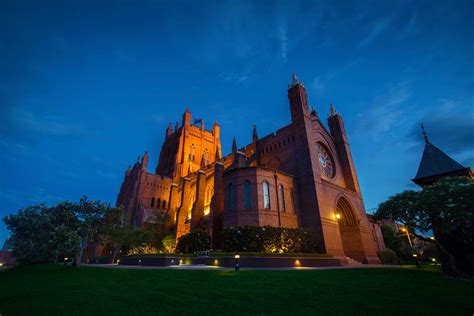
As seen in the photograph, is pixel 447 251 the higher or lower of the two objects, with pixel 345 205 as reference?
lower

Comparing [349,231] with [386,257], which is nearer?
[386,257]

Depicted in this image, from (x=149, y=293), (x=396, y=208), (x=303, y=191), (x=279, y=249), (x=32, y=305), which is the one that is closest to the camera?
(x=32, y=305)

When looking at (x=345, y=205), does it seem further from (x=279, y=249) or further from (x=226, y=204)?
(x=226, y=204)

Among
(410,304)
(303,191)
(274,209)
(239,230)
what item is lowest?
(410,304)

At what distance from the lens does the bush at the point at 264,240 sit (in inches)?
820

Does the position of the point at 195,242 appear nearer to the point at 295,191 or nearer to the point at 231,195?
the point at 231,195

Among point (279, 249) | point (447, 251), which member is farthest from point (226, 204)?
point (447, 251)

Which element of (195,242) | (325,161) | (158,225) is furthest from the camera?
(158,225)

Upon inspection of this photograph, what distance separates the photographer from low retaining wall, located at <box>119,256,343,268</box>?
670 inches

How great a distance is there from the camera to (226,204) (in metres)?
26.1

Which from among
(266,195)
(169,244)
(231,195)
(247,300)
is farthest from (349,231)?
(247,300)

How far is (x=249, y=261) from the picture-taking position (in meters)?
17.0

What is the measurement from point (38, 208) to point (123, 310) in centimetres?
3851

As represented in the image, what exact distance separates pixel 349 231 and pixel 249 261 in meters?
17.9
